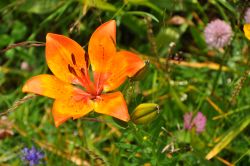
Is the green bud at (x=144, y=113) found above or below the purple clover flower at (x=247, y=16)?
below

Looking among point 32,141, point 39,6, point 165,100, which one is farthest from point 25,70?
point 165,100

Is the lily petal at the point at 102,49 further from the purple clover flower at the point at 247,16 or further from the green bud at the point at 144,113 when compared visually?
the purple clover flower at the point at 247,16

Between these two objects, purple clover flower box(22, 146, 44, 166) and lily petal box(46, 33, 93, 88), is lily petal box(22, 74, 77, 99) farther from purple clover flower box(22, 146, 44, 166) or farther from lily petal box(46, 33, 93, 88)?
purple clover flower box(22, 146, 44, 166)

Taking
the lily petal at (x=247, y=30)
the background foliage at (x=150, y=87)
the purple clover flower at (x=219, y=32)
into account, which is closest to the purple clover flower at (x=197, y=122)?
the background foliage at (x=150, y=87)

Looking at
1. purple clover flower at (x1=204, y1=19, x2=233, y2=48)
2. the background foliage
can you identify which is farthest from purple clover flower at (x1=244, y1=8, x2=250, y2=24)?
purple clover flower at (x1=204, y1=19, x2=233, y2=48)

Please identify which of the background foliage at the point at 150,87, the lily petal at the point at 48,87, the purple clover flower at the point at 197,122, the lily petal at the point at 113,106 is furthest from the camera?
the purple clover flower at the point at 197,122

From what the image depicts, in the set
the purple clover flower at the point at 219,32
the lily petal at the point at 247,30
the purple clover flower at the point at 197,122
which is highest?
A: the lily petal at the point at 247,30
